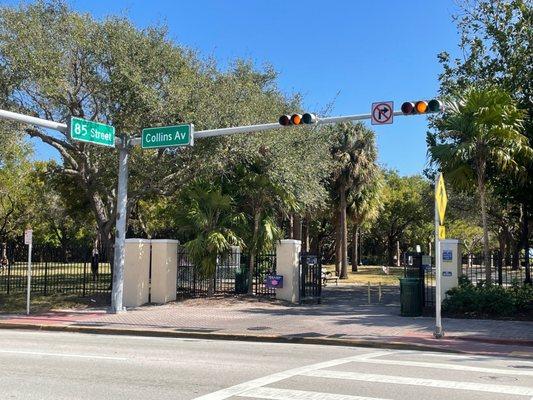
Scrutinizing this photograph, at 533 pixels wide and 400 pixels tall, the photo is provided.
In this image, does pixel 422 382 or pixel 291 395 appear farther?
pixel 422 382

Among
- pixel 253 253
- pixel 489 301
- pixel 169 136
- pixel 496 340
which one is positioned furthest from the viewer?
pixel 253 253

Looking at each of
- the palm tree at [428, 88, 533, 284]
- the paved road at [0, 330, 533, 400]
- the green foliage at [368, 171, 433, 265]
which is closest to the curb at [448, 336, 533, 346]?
the paved road at [0, 330, 533, 400]

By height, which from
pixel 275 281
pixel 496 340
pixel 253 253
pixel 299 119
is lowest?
pixel 496 340

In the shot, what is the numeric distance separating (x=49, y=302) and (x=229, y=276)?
6.70 meters

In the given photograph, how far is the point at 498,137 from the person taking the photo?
17.2 m

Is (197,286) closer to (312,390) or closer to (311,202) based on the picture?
(311,202)

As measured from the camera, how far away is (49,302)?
20.6 metres

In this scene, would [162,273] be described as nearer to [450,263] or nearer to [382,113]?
[450,263]

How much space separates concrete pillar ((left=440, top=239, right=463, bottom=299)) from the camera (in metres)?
17.7

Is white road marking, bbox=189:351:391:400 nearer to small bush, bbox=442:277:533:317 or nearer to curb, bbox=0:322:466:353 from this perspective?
curb, bbox=0:322:466:353

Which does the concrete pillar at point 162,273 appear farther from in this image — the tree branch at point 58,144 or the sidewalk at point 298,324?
the tree branch at point 58,144

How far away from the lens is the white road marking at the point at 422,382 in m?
7.68

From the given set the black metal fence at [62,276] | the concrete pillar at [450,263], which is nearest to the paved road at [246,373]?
the concrete pillar at [450,263]

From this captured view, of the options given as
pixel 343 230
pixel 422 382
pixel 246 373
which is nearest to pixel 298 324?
pixel 246 373
